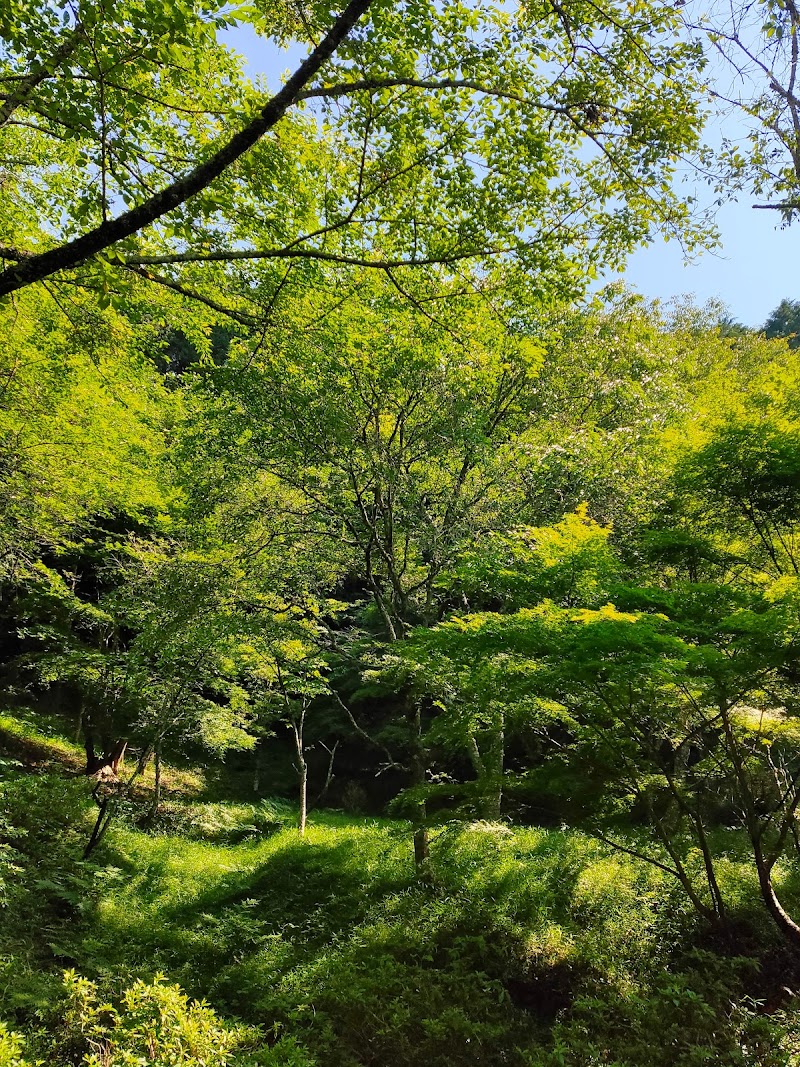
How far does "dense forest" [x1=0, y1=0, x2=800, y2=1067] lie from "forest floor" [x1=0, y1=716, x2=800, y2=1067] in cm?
4

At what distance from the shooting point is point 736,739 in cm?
622

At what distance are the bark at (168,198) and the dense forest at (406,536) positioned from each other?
23mm

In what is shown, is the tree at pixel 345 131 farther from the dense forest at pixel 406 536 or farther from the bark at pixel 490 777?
the bark at pixel 490 777

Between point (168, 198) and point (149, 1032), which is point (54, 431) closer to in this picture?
point (168, 198)

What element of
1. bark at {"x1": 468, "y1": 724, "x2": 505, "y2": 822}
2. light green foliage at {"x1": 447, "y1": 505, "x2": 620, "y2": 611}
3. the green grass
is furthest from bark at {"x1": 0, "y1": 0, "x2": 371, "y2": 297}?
bark at {"x1": 468, "y1": 724, "x2": 505, "y2": 822}

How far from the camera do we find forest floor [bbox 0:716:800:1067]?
4691 mm

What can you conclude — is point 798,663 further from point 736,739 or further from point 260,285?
point 260,285

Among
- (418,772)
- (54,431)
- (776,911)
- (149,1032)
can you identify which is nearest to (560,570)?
(776,911)

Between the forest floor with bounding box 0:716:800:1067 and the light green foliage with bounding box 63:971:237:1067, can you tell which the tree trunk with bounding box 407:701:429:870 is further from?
the light green foliage with bounding box 63:971:237:1067

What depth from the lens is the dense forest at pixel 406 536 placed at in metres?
3.83

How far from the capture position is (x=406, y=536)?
30.1 ft

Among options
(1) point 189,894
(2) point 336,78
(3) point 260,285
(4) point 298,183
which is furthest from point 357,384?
(1) point 189,894

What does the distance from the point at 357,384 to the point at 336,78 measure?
4491 millimetres

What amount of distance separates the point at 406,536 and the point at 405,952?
546cm
